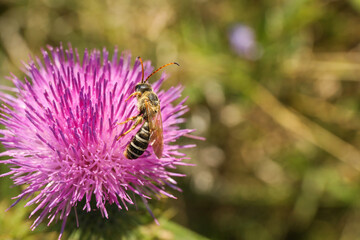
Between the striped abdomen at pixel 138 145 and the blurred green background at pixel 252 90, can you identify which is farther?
the blurred green background at pixel 252 90

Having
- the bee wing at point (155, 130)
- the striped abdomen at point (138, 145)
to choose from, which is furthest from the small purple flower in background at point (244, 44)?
the striped abdomen at point (138, 145)

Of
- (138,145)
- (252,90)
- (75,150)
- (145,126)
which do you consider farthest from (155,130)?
(252,90)

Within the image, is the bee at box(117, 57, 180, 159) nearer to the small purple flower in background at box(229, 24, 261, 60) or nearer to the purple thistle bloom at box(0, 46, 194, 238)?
the purple thistle bloom at box(0, 46, 194, 238)

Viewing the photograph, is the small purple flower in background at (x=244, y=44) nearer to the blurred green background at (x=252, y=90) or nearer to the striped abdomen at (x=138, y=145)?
the blurred green background at (x=252, y=90)

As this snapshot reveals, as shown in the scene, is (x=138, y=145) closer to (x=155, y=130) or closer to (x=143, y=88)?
(x=155, y=130)

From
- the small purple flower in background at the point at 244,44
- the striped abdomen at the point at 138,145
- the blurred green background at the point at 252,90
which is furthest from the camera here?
the small purple flower in background at the point at 244,44

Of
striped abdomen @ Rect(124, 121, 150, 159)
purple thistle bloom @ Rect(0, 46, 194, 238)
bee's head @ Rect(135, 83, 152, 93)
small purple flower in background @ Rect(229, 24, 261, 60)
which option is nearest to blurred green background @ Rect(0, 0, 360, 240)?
small purple flower in background @ Rect(229, 24, 261, 60)

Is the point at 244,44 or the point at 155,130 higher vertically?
the point at 244,44
